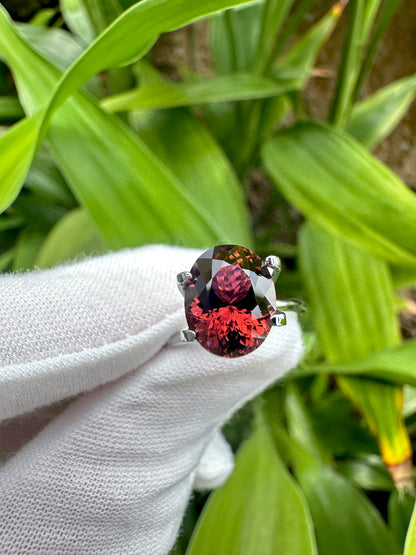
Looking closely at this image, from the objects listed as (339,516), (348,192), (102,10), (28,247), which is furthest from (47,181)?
(339,516)

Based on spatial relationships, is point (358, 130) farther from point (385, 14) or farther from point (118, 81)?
point (118, 81)

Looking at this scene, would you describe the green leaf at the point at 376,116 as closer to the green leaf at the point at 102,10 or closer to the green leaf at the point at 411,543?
the green leaf at the point at 102,10

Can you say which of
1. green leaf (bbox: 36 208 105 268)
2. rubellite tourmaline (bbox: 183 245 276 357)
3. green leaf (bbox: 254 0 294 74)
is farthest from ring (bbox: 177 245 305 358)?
green leaf (bbox: 254 0 294 74)

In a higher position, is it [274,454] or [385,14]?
[385,14]

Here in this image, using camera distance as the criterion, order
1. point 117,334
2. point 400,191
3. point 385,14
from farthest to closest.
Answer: point 385,14, point 400,191, point 117,334

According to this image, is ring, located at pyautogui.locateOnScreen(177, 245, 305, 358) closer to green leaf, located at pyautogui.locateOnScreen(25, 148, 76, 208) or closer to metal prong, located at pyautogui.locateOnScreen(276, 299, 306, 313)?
metal prong, located at pyautogui.locateOnScreen(276, 299, 306, 313)

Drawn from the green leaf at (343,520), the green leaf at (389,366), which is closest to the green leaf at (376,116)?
the green leaf at (389,366)

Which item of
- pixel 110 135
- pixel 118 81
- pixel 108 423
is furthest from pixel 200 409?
pixel 118 81
